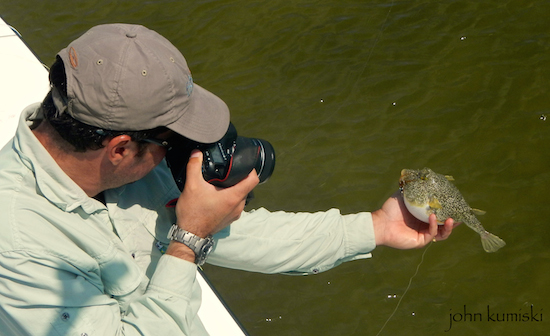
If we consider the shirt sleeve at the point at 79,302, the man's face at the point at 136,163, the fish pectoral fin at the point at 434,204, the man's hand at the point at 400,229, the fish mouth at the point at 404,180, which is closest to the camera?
the shirt sleeve at the point at 79,302

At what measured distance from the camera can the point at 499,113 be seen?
16.3ft

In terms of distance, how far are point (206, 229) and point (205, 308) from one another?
73 centimetres

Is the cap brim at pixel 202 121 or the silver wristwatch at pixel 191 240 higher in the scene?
the cap brim at pixel 202 121

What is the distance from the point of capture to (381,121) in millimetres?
5137

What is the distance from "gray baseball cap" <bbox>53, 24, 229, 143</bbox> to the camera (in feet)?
5.65

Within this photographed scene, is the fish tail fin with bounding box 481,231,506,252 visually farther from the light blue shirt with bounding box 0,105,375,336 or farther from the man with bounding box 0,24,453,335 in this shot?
the man with bounding box 0,24,453,335

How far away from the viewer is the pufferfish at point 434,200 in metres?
2.53

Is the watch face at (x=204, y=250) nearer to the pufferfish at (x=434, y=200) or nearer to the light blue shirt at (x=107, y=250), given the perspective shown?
the light blue shirt at (x=107, y=250)

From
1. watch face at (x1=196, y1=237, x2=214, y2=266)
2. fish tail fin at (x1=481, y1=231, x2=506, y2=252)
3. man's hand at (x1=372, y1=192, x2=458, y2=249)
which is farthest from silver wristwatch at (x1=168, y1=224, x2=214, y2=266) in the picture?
fish tail fin at (x1=481, y1=231, x2=506, y2=252)

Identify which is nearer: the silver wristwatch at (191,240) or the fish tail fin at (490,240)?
the silver wristwatch at (191,240)

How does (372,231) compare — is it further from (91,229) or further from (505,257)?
(505,257)

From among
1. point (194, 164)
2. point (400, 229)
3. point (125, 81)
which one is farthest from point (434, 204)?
point (125, 81)

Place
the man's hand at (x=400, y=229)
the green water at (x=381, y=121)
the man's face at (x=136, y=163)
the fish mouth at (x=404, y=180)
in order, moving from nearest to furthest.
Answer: the man's face at (x=136, y=163)
the man's hand at (x=400, y=229)
the fish mouth at (x=404, y=180)
the green water at (x=381, y=121)

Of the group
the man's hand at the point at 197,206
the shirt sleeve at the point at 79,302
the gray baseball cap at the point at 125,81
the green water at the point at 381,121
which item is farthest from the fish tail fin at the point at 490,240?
the gray baseball cap at the point at 125,81
